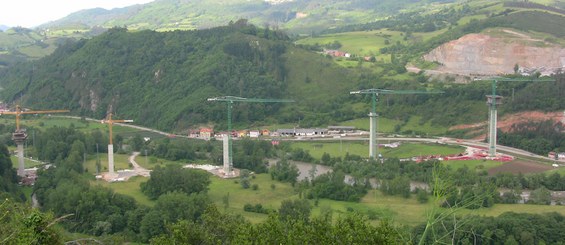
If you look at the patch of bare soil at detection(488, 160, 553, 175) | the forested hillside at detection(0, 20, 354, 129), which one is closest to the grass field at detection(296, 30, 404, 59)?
the forested hillside at detection(0, 20, 354, 129)

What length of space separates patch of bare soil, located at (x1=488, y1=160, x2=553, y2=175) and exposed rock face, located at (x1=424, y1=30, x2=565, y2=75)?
24541mm

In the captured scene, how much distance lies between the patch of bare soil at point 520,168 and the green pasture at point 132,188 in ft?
77.7

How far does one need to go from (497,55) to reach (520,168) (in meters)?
32.1

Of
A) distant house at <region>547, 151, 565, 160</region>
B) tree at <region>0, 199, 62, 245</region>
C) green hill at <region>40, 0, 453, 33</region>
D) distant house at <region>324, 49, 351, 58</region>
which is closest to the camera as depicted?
tree at <region>0, 199, 62, 245</region>

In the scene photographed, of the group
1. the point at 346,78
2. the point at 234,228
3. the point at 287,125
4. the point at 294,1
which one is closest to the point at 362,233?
the point at 234,228

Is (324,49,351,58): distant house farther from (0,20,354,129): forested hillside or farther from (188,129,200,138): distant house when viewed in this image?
(188,129,200,138): distant house

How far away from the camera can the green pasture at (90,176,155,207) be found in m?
42.9

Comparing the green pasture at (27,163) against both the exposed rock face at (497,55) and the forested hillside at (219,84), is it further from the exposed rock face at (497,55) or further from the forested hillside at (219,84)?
the exposed rock face at (497,55)

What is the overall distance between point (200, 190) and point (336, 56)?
48.7 meters

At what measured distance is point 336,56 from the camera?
8869 centimetres

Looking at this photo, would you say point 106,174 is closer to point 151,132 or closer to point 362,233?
point 151,132

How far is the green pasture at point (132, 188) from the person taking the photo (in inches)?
1688

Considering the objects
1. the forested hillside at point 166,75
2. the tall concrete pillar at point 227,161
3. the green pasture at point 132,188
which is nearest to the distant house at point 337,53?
the forested hillside at point 166,75

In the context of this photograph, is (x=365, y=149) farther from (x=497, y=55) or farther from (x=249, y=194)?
(x=497, y=55)
